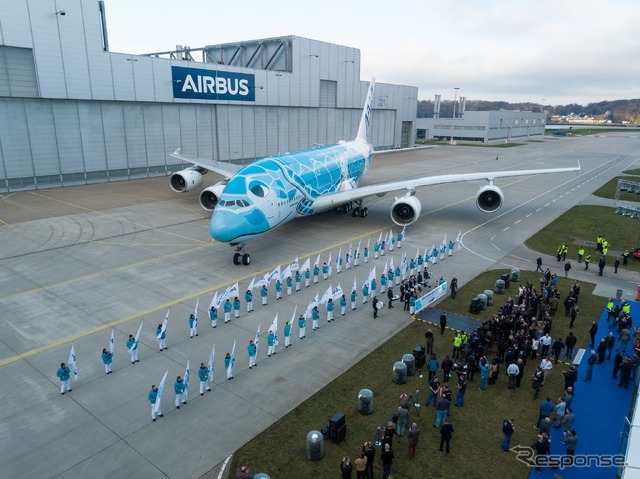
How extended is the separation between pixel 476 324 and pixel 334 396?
A: 31.0 ft

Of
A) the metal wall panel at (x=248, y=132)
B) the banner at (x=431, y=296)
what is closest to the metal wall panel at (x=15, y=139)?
the metal wall panel at (x=248, y=132)

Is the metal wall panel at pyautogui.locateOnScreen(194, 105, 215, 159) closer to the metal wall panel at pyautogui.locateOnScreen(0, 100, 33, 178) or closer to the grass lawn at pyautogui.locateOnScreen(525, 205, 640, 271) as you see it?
the metal wall panel at pyautogui.locateOnScreen(0, 100, 33, 178)

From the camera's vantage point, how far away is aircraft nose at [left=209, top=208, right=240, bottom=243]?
2673 cm

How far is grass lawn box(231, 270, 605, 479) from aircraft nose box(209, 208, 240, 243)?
1215 cm

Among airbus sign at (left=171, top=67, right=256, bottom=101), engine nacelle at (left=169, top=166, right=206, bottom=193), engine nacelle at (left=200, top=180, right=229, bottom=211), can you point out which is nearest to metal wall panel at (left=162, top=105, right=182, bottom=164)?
airbus sign at (left=171, top=67, right=256, bottom=101)

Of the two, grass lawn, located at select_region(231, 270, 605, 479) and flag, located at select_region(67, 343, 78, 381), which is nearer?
grass lawn, located at select_region(231, 270, 605, 479)

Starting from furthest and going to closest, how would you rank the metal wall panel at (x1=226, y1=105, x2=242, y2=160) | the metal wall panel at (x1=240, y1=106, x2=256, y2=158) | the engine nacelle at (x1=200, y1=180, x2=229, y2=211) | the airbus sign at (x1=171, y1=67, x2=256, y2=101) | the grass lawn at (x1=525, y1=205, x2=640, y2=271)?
the metal wall panel at (x1=240, y1=106, x2=256, y2=158) < the metal wall panel at (x1=226, y1=105, x2=242, y2=160) < the airbus sign at (x1=171, y1=67, x2=256, y2=101) < the engine nacelle at (x1=200, y1=180, x2=229, y2=211) < the grass lawn at (x1=525, y1=205, x2=640, y2=271)

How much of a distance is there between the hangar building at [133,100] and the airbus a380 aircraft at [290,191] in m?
16.1

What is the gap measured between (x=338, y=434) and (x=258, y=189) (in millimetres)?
18373

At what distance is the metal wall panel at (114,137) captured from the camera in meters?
56.7

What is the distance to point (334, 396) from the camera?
16188 mm

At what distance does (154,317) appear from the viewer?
22.1 metres

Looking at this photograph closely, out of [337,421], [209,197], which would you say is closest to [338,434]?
[337,421]

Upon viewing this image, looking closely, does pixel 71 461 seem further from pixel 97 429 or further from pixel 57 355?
pixel 57 355
